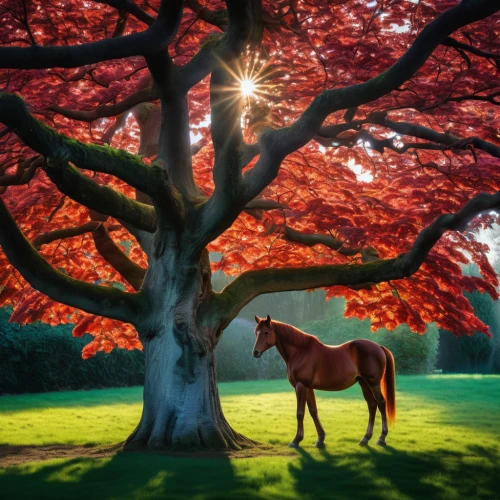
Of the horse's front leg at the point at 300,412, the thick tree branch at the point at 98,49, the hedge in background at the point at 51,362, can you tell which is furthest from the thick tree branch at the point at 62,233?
the hedge in background at the point at 51,362

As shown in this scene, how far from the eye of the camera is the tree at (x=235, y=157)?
820 cm

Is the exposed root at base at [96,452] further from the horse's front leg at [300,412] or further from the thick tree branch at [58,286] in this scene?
the thick tree branch at [58,286]

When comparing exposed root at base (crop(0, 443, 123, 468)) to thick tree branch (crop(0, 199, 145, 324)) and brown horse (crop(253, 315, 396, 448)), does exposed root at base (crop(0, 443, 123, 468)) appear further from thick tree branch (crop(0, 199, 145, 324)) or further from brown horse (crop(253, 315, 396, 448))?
brown horse (crop(253, 315, 396, 448))

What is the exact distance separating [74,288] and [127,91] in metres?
3.60

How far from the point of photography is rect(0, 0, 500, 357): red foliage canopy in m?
9.54

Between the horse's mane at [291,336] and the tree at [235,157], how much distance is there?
2.22ft

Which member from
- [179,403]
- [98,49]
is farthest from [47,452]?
[98,49]

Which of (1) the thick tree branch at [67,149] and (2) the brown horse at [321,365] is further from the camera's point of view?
(2) the brown horse at [321,365]

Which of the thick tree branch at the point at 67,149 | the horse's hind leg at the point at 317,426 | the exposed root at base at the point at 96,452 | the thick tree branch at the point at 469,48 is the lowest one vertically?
Answer: the exposed root at base at the point at 96,452

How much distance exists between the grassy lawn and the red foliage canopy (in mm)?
2324

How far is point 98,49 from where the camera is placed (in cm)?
692

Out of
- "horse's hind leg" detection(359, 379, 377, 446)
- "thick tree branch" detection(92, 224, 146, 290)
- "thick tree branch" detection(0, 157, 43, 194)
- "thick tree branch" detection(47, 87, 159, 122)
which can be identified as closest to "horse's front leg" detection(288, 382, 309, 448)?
"horse's hind leg" detection(359, 379, 377, 446)

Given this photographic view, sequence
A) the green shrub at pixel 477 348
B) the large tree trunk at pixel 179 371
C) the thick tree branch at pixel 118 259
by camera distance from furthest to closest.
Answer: the green shrub at pixel 477 348 < the thick tree branch at pixel 118 259 < the large tree trunk at pixel 179 371

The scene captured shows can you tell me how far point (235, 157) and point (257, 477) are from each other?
4.11 meters
